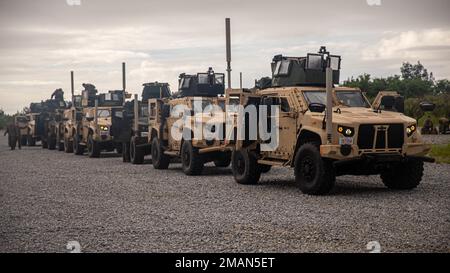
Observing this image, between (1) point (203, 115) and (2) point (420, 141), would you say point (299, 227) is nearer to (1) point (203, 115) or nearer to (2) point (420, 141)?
(2) point (420, 141)

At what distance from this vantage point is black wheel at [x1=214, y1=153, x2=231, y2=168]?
60.7ft

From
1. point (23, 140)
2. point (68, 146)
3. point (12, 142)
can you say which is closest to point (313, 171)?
point (68, 146)

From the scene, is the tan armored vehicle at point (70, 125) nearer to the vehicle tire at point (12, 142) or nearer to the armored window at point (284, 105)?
the vehicle tire at point (12, 142)

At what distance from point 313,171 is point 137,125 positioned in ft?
35.9

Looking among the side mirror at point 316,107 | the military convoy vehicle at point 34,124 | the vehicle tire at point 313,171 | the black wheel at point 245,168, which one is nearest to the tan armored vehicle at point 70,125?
the military convoy vehicle at point 34,124

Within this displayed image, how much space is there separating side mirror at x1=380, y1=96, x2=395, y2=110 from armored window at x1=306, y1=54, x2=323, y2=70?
1.48 meters

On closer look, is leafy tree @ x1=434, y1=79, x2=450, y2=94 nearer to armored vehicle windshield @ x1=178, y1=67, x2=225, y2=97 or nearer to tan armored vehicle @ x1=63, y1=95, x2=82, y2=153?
tan armored vehicle @ x1=63, y1=95, x2=82, y2=153

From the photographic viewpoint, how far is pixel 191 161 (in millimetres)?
18281

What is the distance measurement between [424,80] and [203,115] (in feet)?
114

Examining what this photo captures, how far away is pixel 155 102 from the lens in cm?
2148

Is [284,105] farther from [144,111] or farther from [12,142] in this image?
[12,142]

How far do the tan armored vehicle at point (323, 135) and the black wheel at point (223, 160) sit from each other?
2.51m
